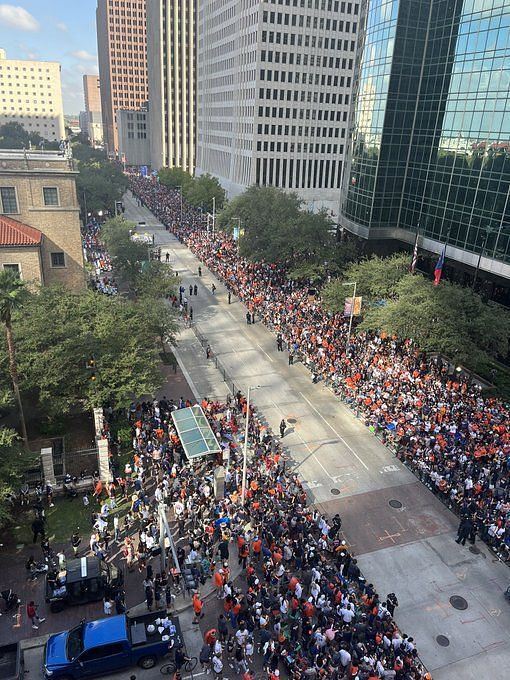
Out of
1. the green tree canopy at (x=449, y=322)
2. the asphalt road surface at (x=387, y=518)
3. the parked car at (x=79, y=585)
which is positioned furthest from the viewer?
the green tree canopy at (x=449, y=322)

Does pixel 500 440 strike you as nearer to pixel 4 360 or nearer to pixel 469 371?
pixel 469 371

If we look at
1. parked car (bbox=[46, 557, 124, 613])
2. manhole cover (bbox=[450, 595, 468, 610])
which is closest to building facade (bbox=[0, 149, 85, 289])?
parked car (bbox=[46, 557, 124, 613])

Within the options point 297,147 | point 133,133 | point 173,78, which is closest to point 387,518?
point 297,147

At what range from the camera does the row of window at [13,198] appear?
141 ft

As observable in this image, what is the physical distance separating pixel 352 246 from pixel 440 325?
2426cm

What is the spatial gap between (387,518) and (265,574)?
748cm

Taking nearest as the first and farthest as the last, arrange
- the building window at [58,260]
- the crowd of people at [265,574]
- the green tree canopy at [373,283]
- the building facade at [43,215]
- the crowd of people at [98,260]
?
the crowd of people at [265,574] → the building facade at [43,215] → the green tree canopy at [373,283] → the building window at [58,260] → the crowd of people at [98,260]

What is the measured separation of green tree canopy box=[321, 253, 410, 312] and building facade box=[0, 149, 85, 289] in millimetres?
23120

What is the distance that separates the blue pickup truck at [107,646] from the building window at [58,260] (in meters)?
35.1

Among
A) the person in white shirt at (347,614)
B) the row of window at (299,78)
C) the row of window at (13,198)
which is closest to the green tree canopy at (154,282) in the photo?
the row of window at (13,198)

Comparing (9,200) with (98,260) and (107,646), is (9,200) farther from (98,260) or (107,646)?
(107,646)

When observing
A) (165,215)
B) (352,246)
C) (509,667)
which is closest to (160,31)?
(165,215)

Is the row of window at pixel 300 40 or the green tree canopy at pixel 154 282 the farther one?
the row of window at pixel 300 40

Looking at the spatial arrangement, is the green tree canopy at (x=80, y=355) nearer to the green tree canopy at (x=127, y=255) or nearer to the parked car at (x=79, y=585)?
the parked car at (x=79, y=585)
